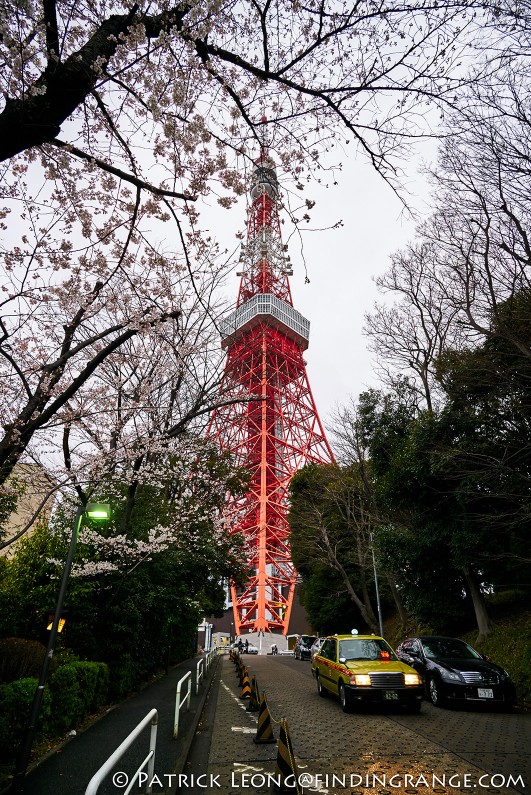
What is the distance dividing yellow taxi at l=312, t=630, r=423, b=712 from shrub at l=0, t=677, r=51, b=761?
183 inches

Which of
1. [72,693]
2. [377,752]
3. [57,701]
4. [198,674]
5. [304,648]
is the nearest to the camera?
[377,752]

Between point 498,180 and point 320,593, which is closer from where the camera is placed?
point 498,180

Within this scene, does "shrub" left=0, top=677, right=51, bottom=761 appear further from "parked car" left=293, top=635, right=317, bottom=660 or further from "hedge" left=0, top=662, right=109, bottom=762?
"parked car" left=293, top=635, right=317, bottom=660

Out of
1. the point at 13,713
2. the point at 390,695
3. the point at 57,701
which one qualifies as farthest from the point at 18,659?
the point at 390,695

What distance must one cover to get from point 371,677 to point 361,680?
6.4 inches

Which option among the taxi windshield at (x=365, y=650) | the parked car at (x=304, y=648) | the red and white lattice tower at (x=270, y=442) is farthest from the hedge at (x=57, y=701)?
the red and white lattice tower at (x=270, y=442)

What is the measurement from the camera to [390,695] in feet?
23.9

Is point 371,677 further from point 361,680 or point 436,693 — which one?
point 436,693

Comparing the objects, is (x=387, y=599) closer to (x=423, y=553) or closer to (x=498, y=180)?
(x=423, y=553)

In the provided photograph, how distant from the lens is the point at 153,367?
9.08 m

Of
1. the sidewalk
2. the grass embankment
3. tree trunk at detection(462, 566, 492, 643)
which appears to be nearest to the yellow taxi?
the sidewalk

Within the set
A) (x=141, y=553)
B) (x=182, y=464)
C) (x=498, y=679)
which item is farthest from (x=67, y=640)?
(x=498, y=679)

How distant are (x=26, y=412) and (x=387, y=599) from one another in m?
23.1

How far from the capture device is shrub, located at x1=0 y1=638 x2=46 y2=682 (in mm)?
6363
